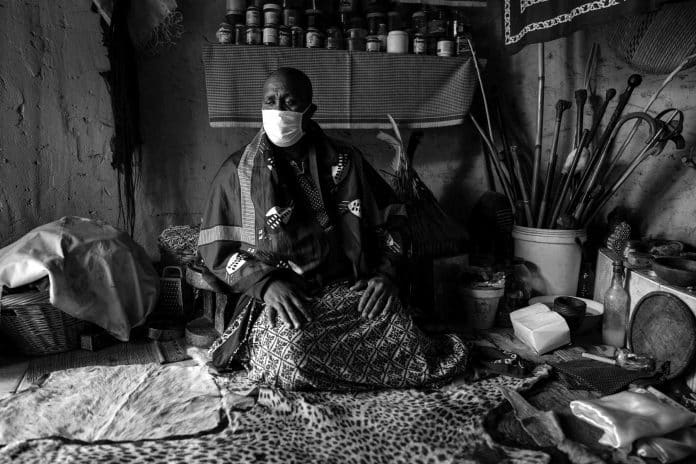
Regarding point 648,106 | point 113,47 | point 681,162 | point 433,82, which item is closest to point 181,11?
point 113,47

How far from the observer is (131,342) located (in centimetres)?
275

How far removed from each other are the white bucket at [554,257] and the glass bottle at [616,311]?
0.46 metres

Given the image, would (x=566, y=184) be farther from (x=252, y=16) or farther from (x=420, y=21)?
(x=252, y=16)

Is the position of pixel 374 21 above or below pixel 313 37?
above

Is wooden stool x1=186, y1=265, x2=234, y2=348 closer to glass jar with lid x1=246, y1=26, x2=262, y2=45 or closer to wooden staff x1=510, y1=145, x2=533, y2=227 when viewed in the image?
glass jar with lid x1=246, y1=26, x2=262, y2=45

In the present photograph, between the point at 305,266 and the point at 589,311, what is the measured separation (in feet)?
5.38

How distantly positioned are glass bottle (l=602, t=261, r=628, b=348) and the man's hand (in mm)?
1142

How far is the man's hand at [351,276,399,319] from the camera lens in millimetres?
2277

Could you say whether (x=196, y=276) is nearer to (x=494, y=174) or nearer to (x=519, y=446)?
(x=519, y=446)

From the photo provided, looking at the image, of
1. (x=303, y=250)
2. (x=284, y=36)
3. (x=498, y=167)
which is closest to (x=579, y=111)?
(x=498, y=167)

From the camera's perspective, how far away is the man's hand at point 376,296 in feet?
7.47

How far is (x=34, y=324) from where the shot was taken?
8.23ft

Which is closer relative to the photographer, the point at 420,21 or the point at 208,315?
the point at 208,315

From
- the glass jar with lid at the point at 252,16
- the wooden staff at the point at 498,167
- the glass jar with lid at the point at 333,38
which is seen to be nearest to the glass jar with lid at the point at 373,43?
the glass jar with lid at the point at 333,38
